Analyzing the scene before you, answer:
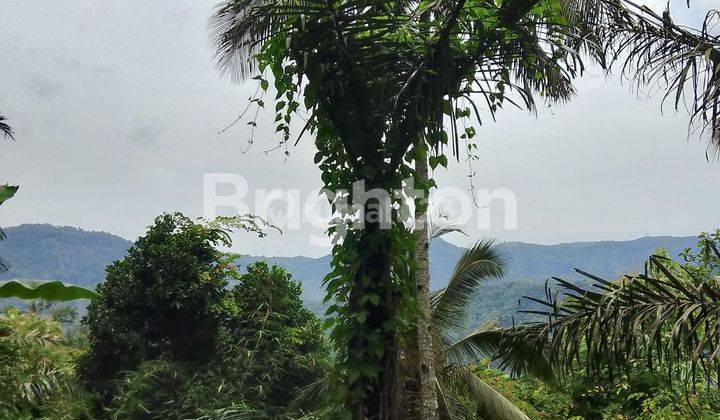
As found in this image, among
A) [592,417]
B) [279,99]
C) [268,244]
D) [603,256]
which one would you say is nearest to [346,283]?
[279,99]

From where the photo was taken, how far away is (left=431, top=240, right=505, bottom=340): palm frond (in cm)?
775

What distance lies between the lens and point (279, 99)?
12.8 ft

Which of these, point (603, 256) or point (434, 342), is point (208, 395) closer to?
point (434, 342)

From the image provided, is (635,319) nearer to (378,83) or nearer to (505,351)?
(505,351)

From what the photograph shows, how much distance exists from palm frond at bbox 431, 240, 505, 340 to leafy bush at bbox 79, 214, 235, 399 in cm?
285

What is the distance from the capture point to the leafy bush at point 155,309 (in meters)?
8.55

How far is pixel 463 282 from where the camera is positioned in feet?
25.7

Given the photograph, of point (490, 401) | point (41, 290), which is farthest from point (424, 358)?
point (41, 290)

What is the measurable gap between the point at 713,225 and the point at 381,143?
629cm

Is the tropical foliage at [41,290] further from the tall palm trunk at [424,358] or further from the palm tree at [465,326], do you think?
the palm tree at [465,326]

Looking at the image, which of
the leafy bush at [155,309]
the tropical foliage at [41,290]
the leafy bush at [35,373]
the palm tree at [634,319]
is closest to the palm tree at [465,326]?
the leafy bush at [155,309]

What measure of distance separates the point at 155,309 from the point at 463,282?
13.0 ft

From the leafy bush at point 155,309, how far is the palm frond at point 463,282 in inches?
112

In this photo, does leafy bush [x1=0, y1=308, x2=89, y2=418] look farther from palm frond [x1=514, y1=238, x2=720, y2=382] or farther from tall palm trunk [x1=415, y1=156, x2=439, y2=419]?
palm frond [x1=514, y1=238, x2=720, y2=382]
